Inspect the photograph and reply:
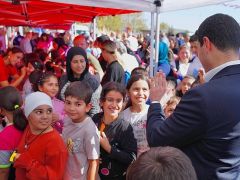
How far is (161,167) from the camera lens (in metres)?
1.07

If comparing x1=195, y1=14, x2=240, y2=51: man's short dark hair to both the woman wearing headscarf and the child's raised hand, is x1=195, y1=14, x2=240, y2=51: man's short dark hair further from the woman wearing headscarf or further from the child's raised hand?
the woman wearing headscarf

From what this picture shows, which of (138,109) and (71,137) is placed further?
(138,109)

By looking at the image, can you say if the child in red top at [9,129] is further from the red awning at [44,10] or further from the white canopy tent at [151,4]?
the red awning at [44,10]

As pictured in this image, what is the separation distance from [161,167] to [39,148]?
133 centimetres

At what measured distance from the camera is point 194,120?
146 centimetres

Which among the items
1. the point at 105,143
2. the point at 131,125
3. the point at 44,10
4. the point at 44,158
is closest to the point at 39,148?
the point at 44,158

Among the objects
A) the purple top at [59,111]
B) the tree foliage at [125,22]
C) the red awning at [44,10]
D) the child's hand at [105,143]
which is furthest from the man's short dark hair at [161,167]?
the tree foliage at [125,22]

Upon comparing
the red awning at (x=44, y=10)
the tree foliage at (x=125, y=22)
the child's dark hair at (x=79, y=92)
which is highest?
the tree foliage at (x=125, y=22)

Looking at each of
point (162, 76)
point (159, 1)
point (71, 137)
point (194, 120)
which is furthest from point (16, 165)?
point (159, 1)

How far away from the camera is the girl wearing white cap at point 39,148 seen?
2.18 meters

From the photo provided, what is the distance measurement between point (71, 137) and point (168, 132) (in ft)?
3.71

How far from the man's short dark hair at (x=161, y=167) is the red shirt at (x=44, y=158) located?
1.16 metres

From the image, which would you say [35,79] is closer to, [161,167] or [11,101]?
[11,101]

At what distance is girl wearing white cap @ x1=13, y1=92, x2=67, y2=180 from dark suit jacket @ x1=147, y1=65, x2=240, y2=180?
2.84 feet
